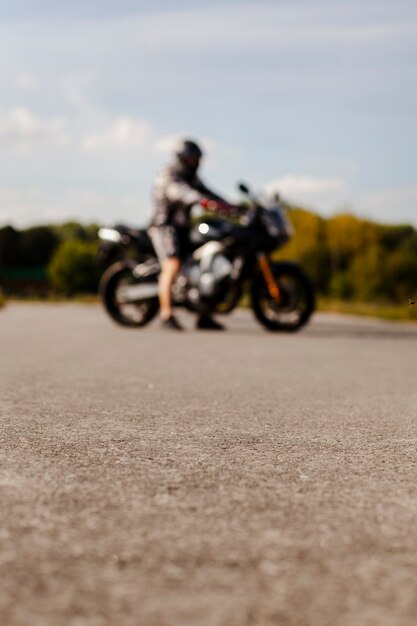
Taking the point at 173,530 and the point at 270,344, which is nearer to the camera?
the point at 173,530

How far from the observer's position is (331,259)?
2474 inches

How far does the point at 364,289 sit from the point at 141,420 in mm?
61506

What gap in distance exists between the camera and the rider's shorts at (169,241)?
9672 millimetres

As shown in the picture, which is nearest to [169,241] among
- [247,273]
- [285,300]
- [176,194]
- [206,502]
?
[176,194]

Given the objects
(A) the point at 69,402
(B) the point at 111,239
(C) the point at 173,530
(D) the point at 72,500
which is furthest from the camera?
(B) the point at 111,239

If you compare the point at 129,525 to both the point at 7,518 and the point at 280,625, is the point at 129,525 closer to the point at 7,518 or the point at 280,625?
the point at 7,518

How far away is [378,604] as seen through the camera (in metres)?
1.65

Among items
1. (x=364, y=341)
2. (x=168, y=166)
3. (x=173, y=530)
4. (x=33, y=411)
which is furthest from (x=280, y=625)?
(x=168, y=166)

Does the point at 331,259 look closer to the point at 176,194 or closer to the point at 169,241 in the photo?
the point at 169,241

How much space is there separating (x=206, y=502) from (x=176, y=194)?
7386 millimetres

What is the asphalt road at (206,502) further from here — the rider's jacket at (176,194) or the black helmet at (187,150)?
the black helmet at (187,150)

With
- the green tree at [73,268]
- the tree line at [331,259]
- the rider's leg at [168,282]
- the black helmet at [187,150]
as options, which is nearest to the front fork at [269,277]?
the rider's leg at [168,282]

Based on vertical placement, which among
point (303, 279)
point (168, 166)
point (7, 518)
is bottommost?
point (7, 518)

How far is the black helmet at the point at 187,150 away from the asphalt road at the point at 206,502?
4.57 meters
